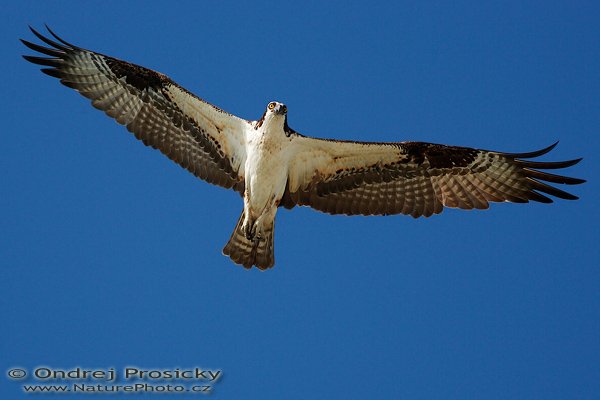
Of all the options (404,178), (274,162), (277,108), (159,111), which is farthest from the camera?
(404,178)

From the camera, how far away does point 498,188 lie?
13148 millimetres

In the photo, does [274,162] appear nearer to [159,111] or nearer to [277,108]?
[277,108]

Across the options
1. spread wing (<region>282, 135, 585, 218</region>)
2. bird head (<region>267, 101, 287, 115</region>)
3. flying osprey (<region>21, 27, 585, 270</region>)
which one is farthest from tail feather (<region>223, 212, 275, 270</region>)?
bird head (<region>267, 101, 287, 115</region>)

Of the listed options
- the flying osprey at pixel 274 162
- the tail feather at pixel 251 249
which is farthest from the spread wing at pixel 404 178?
the tail feather at pixel 251 249

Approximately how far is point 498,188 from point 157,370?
17.5ft

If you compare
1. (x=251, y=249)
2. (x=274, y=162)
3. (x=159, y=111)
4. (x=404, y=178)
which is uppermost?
(x=159, y=111)

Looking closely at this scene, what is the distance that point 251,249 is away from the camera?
1305cm

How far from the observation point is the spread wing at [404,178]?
13.0m

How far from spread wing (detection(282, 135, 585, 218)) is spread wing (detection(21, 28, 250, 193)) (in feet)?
3.16

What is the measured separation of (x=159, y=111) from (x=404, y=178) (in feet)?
11.7

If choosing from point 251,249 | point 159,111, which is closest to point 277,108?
point 159,111

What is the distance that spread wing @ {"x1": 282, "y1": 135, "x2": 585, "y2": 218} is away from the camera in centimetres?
1301

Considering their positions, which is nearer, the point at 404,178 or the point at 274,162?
the point at 274,162

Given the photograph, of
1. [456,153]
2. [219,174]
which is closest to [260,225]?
[219,174]
